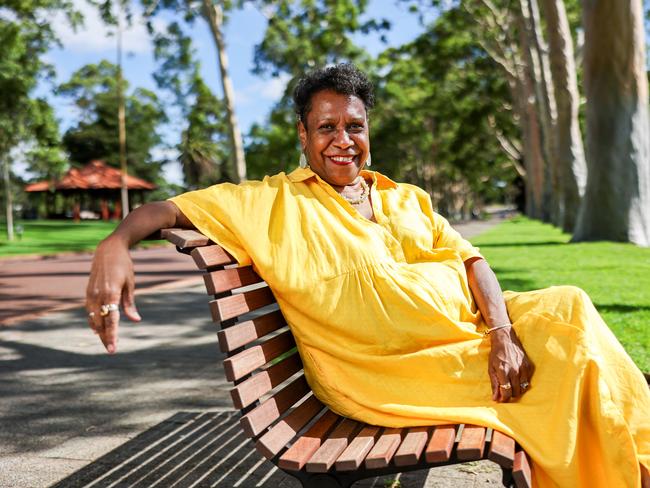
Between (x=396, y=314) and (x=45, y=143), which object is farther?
(x=45, y=143)

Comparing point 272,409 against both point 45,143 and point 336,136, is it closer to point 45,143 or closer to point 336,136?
point 336,136

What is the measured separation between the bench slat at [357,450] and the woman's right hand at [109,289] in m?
0.73

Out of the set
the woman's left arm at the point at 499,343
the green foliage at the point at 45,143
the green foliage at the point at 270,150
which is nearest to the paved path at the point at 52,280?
the woman's left arm at the point at 499,343

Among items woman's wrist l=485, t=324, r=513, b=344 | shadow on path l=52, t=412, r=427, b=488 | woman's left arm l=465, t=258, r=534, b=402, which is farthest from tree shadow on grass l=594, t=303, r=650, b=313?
woman's wrist l=485, t=324, r=513, b=344

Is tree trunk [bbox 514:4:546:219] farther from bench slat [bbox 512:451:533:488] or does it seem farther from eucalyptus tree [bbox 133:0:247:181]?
bench slat [bbox 512:451:533:488]

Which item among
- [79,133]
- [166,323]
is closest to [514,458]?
[166,323]

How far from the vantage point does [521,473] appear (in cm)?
201

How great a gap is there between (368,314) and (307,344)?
27 centimetres

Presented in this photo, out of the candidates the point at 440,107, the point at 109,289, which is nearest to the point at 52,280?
the point at 109,289

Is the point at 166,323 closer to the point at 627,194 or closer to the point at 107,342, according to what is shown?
the point at 107,342

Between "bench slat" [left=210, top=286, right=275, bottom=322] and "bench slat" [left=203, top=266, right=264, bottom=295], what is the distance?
0.03 meters

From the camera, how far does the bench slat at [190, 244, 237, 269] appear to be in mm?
2324

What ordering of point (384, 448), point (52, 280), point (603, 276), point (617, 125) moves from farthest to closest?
point (52, 280) → point (617, 125) → point (603, 276) → point (384, 448)

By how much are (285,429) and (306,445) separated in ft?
0.36
